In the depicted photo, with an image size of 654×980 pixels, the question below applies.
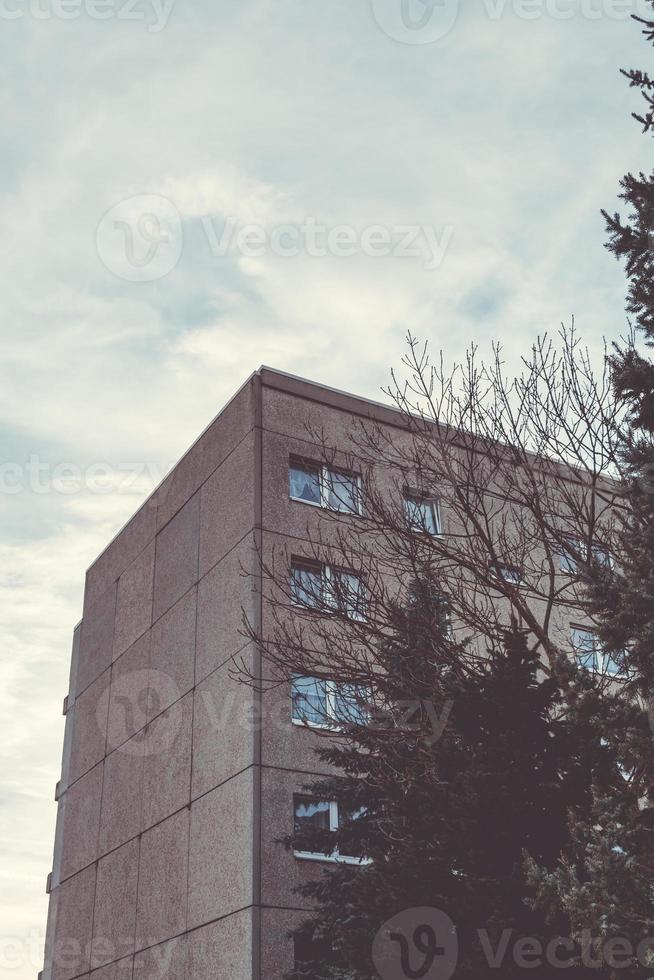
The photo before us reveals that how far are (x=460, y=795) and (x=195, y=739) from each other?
7.20 metres

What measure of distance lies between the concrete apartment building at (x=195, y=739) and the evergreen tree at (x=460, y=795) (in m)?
2.36

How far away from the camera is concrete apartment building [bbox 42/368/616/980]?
13891 millimetres

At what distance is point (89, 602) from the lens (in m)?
22.4

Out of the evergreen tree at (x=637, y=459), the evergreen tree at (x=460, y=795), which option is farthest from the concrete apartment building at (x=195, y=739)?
the evergreen tree at (x=637, y=459)

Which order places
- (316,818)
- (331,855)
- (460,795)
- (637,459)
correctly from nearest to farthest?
1. (637,459)
2. (460,795)
3. (331,855)
4. (316,818)

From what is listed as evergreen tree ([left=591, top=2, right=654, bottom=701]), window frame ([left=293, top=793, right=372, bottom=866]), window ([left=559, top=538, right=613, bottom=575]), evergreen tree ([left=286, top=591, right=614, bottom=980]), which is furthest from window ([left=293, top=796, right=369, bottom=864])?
evergreen tree ([left=591, top=2, right=654, bottom=701])

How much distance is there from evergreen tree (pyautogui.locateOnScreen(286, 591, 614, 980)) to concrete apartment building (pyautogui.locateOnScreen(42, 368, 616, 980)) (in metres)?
2.36

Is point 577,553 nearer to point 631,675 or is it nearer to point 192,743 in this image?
point 631,675

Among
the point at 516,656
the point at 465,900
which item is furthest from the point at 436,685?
the point at 465,900

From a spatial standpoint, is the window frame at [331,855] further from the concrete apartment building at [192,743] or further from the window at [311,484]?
the window at [311,484]

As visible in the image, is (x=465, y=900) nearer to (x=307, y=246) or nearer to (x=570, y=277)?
(x=570, y=277)

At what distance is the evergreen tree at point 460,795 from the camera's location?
9.09 meters

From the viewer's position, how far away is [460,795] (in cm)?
953

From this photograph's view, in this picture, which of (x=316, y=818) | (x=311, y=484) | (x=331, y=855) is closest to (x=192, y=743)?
(x=316, y=818)
